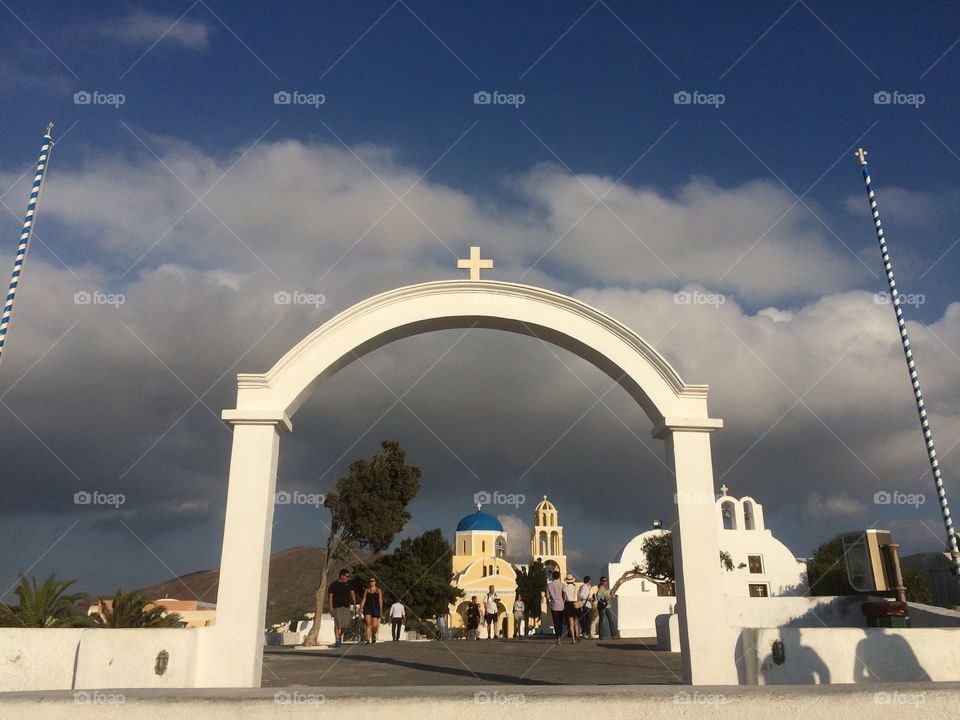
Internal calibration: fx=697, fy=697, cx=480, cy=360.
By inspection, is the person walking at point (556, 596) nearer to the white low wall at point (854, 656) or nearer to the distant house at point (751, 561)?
the white low wall at point (854, 656)

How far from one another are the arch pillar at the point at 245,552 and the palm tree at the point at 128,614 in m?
1.97

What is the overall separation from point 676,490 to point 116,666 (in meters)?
6.12

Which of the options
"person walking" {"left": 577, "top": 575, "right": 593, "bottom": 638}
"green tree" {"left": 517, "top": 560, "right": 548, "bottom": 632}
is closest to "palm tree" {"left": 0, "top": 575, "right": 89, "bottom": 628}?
"person walking" {"left": 577, "top": 575, "right": 593, "bottom": 638}

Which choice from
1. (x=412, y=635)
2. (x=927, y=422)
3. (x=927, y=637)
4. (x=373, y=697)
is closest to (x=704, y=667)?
(x=927, y=637)

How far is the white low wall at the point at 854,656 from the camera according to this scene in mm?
6805

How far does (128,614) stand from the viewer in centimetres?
880

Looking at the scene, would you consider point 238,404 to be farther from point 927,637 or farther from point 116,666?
point 927,637
